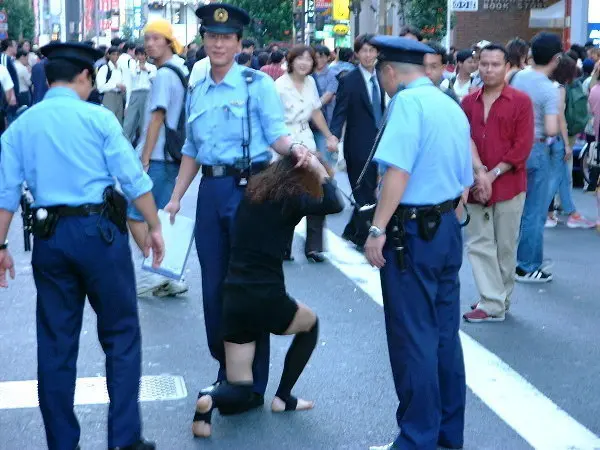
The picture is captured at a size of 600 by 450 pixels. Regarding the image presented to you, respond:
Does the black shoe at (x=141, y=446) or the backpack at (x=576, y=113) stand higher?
the backpack at (x=576, y=113)

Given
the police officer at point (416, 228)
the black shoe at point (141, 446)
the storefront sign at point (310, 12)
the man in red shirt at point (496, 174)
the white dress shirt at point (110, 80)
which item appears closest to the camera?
the police officer at point (416, 228)

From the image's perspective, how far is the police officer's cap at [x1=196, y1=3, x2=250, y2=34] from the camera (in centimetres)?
627

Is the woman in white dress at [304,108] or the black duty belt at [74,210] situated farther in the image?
the woman in white dress at [304,108]

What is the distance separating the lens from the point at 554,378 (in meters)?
7.02

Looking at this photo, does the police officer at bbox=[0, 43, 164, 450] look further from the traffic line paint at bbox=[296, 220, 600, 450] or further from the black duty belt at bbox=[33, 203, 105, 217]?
the traffic line paint at bbox=[296, 220, 600, 450]

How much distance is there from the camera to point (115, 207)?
5.34m

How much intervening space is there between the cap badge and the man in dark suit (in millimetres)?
4898

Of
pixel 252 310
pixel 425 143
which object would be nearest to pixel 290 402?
pixel 252 310

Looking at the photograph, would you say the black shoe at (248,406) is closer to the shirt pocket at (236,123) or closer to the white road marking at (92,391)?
the white road marking at (92,391)

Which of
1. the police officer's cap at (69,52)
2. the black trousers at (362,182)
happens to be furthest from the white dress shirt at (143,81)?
the police officer's cap at (69,52)

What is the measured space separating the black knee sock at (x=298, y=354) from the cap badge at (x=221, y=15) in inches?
63.0

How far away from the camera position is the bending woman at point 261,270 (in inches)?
223

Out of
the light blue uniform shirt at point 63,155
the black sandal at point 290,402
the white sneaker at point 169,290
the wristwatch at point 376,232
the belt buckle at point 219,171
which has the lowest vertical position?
the white sneaker at point 169,290

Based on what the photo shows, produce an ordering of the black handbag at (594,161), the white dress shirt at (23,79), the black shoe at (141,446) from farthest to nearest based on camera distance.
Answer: the white dress shirt at (23,79) → the black handbag at (594,161) → the black shoe at (141,446)
